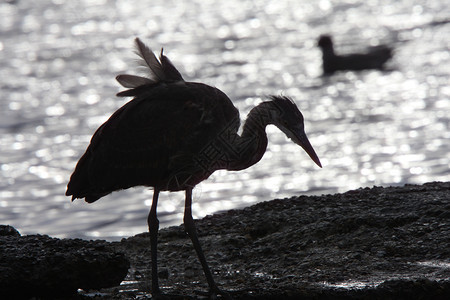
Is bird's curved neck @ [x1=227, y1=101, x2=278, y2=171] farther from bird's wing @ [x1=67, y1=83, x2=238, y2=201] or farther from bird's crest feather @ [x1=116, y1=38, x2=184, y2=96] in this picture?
bird's crest feather @ [x1=116, y1=38, x2=184, y2=96]

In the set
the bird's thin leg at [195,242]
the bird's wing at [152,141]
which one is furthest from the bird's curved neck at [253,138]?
the bird's thin leg at [195,242]

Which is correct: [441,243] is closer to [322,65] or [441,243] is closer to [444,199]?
[444,199]

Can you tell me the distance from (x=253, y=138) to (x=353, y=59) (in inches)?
676

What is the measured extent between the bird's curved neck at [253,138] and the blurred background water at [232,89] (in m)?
1.29

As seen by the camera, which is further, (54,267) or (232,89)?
(232,89)

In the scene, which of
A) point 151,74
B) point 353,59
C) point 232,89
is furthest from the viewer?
point 353,59

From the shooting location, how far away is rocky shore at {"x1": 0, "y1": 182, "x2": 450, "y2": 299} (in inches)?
257

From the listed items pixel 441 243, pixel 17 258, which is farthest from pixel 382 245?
pixel 17 258

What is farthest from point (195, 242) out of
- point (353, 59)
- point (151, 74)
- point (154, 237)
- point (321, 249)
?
point (353, 59)

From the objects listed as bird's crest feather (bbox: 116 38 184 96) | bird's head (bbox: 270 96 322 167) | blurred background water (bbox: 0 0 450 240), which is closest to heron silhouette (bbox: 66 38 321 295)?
bird's head (bbox: 270 96 322 167)

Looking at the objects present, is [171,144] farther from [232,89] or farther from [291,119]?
[232,89]

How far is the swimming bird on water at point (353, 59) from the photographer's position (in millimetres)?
23797

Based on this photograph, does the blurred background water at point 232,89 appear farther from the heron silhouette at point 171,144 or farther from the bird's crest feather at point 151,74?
the heron silhouette at point 171,144

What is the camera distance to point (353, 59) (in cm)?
2419
